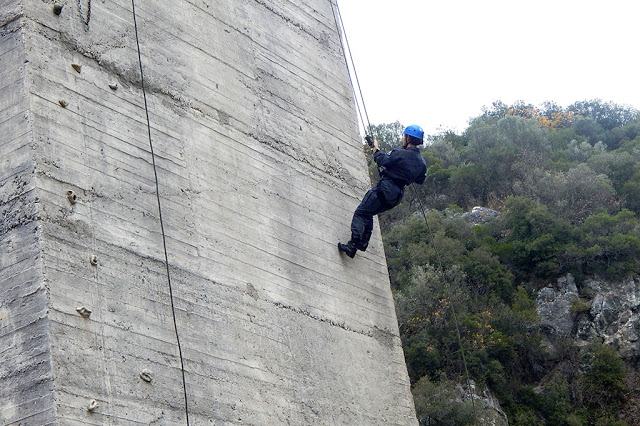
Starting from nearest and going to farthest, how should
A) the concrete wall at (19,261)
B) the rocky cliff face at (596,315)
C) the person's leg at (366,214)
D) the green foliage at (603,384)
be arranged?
the concrete wall at (19,261) < the person's leg at (366,214) < the green foliage at (603,384) < the rocky cliff face at (596,315)

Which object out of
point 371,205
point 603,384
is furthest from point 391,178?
point 603,384

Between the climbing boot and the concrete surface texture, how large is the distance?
9 cm

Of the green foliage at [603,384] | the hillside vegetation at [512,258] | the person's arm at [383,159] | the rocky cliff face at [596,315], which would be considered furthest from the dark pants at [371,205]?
the rocky cliff face at [596,315]

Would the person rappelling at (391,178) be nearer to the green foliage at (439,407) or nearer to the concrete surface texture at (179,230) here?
the concrete surface texture at (179,230)

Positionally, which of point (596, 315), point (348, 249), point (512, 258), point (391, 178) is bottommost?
point (512, 258)

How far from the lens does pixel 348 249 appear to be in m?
8.05

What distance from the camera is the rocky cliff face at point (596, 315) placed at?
87.4 feet

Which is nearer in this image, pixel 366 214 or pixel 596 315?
pixel 366 214

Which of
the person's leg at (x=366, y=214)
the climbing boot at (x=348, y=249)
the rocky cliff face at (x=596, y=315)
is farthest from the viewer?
the rocky cliff face at (x=596, y=315)

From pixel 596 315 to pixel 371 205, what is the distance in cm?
2069

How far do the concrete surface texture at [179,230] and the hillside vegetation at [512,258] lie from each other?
14596 mm

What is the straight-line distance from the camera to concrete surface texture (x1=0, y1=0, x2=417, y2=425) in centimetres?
556

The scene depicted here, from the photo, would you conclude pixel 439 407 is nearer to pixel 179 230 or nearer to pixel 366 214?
pixel 366 214

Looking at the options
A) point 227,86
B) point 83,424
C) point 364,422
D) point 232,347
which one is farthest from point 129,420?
point 227,86
